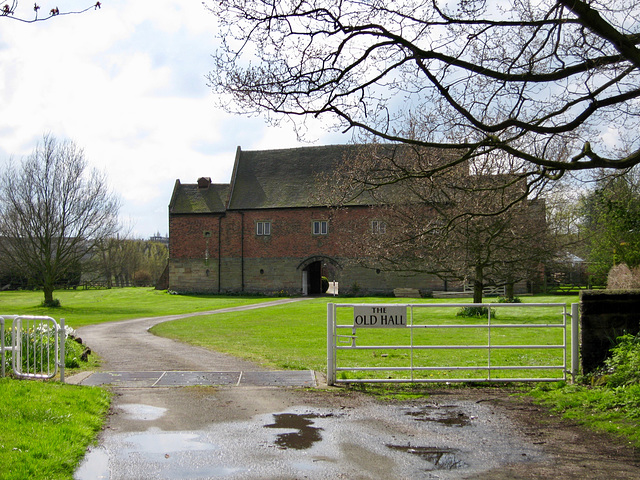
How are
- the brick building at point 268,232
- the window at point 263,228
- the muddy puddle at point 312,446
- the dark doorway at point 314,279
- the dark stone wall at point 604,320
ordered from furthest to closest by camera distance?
the dark doorway at point 314,279, the window at point 263,228, the brick building at point 268,232, the dark stone wall at point 604,320, the muddy puddle at point 312,446

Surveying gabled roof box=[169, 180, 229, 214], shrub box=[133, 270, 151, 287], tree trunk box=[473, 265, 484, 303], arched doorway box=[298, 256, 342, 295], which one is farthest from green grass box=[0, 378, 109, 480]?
shrub box=[133, 270, 151, 287]

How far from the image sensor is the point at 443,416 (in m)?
7.76

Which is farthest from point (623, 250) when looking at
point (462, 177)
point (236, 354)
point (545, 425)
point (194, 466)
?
point (194, 466)

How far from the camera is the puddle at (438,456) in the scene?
5727mm

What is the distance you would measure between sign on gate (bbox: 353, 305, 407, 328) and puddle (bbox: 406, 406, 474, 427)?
5.56 ft

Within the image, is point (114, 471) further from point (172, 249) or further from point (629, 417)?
point (172, 249)

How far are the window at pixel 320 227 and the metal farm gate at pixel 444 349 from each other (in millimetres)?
22048

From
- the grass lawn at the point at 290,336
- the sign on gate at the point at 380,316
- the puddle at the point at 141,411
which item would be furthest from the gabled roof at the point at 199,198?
the puddle at the point at 141,411

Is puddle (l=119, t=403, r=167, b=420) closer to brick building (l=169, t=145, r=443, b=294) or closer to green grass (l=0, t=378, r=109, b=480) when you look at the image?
green grass (l=0, t=378, r=109, b=480)

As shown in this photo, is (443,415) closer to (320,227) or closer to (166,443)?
(166,443)

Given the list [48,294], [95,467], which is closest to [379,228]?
[48,294]

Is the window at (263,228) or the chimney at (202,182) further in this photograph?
the chimney at (202,182)

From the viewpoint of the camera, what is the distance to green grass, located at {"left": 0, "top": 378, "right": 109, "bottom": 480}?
5359 mm

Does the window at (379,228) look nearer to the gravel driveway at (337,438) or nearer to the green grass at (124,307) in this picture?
the green grass at (124,307)
